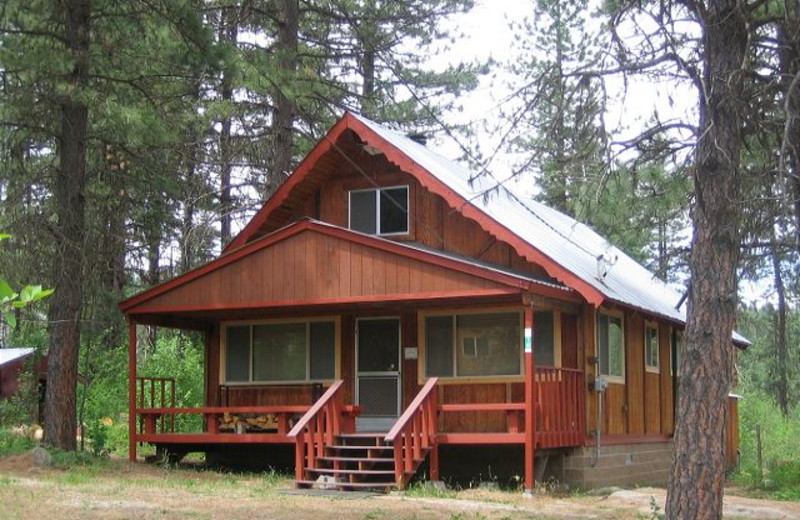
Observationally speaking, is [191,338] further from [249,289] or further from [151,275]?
[249,289]

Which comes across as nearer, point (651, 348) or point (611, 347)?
point (611, 347)

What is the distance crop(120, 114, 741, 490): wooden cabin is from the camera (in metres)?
15.1

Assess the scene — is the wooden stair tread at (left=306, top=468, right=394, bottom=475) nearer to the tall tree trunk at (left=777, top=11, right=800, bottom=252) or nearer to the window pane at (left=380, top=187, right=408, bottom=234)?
the window pane at (left=380, top=187, right=408, bottom=234)

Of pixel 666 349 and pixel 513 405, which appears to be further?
pixel 666 349

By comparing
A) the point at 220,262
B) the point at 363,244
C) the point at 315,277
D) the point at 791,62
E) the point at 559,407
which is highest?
the point at 791,62

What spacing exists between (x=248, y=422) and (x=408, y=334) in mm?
3038

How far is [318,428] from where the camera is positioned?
1534 cm

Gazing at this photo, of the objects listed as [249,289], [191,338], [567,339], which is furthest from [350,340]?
[191,338]

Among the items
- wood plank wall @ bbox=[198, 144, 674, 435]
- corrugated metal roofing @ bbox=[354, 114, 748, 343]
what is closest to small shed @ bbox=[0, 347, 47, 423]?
wood plank wall @ bbox=[198, 144, 674, 435]

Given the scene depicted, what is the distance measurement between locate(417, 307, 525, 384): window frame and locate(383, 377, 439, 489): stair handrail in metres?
1.25

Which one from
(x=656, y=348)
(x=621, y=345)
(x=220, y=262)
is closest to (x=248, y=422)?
(x=220, y=262)

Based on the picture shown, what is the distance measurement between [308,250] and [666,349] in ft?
27.9

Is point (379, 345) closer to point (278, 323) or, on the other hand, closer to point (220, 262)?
point (278, 323)

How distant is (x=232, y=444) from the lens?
60.5 ft
